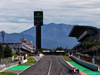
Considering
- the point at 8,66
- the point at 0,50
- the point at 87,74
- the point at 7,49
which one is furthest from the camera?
the point at 7,49

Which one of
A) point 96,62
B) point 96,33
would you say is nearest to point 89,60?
point 96,62

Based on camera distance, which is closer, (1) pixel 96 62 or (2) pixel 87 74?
(2) pixel 87 74

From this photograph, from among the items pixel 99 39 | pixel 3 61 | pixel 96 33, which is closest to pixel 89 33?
pixel 96 33

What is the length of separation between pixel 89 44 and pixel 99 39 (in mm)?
8379

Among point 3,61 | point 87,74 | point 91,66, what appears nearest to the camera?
point 87,74

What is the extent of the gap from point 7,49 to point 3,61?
25459 millimetres

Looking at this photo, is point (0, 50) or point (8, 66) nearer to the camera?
point (8, 66)

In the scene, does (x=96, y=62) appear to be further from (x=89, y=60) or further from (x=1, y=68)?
(x=1, y=68)

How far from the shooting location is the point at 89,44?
98438 millimetres

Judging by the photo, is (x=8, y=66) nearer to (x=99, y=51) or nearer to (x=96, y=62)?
(x=96, y=62)

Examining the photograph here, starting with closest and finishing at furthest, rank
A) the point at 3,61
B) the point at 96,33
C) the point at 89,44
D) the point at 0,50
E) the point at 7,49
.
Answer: the point at 3,61 < the point at 0,50 < the point at 7,49 < the point at 89,44 < the point at 96,33

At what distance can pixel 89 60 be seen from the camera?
57.2 meters

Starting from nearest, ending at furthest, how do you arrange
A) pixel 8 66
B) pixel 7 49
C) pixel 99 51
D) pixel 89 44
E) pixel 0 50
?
pixel 8 66
pixel 99 51
pixel 0 50
pixel 7 49
pixel 89 44

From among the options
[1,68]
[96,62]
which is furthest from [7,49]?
[96,62]
